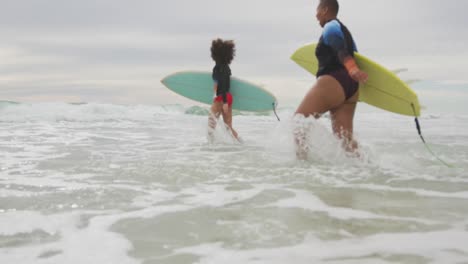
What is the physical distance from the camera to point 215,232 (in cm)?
223

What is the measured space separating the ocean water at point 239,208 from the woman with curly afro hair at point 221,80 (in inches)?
69.4

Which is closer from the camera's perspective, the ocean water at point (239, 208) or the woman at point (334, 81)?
the ocean water at point (239, 208)

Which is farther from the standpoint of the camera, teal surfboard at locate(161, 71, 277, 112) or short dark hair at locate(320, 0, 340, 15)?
teal surfboard at locate(161, 71, 277, 112)

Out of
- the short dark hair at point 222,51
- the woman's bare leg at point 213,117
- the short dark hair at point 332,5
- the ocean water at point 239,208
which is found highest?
the short dark hair at point 332,5

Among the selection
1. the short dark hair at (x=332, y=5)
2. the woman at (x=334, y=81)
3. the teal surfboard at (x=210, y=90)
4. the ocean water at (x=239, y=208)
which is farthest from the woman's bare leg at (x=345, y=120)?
the teal surfboard at (x=210, y=90)

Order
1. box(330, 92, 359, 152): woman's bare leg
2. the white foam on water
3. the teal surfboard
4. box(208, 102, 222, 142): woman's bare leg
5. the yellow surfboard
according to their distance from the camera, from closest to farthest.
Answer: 1. the white foam on water
2. box(330, 92, 359, 152): woman's bare leg
3. the yellow surfboard
4. box(208, 102, 222, 142): woman's bare leg
5. the teal surfboard

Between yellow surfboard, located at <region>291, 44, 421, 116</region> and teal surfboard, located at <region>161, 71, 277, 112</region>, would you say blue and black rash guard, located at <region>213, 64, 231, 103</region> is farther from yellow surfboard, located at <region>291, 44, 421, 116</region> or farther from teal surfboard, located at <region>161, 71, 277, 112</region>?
yellow surfboard, located at <region>291, 44, 421, 116</region>

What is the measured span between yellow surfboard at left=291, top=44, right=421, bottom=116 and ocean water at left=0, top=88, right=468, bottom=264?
54cm

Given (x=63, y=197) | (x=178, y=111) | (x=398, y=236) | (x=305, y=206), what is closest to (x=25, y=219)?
(x=63, y=197)

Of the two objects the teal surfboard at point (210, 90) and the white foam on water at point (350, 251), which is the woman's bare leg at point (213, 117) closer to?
the teal surfboard at point (210, 90)

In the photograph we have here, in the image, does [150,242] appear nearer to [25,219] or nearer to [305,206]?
[25,219]

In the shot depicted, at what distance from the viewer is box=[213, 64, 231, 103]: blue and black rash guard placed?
6.63 meters

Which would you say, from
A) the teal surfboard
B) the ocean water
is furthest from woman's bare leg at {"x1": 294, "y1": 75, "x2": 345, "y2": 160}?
the teal surfboard

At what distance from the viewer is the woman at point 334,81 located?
13.1 ft
